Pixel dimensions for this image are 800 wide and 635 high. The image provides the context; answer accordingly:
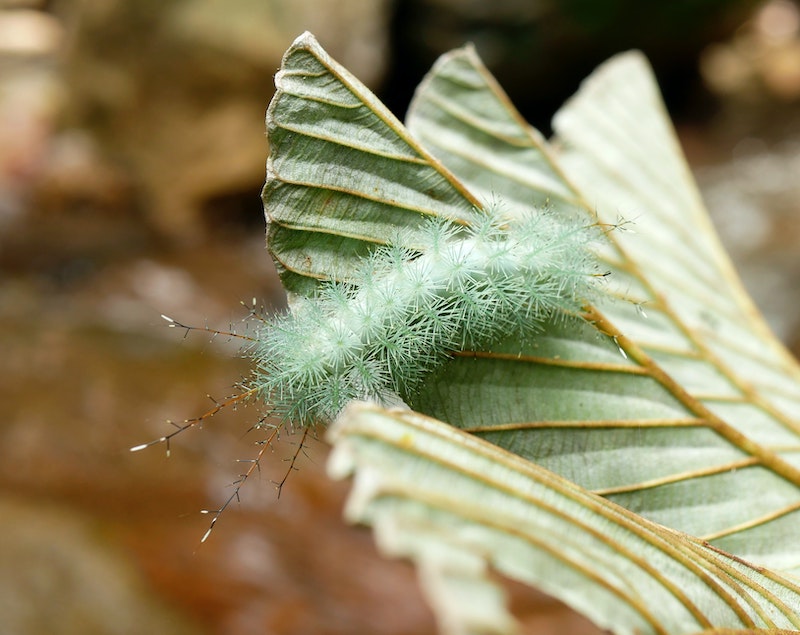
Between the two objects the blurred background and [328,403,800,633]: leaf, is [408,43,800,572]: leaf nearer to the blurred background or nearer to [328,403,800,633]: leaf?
[328,403,800,633]: leaf

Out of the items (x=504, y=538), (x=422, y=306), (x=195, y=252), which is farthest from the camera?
(x=195, y=252)

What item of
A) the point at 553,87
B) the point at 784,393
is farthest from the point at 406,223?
the point at 553,87

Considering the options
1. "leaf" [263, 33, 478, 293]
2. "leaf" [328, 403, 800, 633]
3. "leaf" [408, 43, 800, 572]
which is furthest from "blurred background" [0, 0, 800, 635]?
"leaf" [328, 403, 800, 633]

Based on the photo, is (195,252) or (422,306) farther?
(195,252)

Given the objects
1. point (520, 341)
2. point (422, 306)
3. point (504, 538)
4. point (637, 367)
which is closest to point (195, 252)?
point (422, 306)

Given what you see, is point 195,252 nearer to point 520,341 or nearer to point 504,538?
point 520,341

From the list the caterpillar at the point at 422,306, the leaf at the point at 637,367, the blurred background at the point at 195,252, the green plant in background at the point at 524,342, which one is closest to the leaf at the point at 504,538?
the green plant in background at the point at 524,342

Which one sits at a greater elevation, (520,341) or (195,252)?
(520,341)
